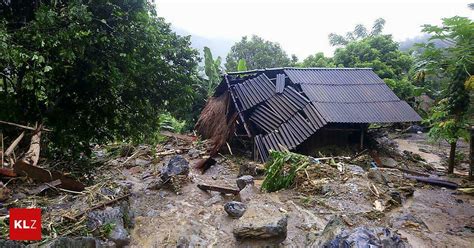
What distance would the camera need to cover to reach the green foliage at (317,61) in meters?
22.5

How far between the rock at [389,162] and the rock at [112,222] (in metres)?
8.93

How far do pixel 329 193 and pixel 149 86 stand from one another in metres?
4.64

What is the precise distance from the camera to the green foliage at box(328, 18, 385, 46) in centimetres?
2991

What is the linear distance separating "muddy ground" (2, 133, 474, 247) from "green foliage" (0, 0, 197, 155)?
1.40 metres

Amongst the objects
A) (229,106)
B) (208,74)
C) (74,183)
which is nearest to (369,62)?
(208,74)

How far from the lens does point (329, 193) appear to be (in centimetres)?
672

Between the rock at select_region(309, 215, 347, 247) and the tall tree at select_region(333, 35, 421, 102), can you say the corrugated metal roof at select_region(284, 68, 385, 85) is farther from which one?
the rock at select_region(309, 215, 347, 247)

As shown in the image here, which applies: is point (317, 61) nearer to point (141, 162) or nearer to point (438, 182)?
point (438, 182)

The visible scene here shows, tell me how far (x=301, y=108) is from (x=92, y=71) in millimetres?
7008

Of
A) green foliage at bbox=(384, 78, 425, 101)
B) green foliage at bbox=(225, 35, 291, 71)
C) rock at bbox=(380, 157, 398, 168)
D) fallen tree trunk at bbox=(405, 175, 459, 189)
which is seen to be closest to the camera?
fallen tree trunk at bbox=(405, 175, 459, 189)

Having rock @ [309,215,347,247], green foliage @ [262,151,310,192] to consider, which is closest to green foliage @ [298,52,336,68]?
green foliage @ [262,151,310,192]

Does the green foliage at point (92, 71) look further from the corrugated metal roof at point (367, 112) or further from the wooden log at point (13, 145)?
the corrugated metal roof at point (367, 112)

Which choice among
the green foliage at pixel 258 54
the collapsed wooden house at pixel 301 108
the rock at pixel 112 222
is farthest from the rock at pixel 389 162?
the green foliage at pixel 258 54

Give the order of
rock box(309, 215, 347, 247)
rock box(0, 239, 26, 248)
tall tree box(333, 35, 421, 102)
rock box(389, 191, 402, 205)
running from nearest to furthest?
rock box(0, 239, 26, 248)
rock box(309, 215, 347, 247)
rock box(389, 191, 402, 205)
tall tree box(333, 35, 421, 102)
